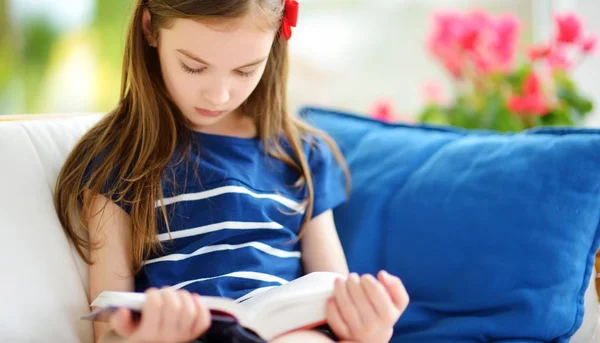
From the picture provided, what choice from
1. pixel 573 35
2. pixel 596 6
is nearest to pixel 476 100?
pixel 573 35

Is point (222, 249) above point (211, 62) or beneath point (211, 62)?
beneath

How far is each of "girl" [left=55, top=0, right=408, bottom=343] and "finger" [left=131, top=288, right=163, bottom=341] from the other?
0.25 metres

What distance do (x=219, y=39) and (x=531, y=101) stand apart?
39.3 inches

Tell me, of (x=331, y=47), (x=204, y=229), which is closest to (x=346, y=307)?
(x=204, y=229)

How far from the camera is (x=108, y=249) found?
1190 millimetres

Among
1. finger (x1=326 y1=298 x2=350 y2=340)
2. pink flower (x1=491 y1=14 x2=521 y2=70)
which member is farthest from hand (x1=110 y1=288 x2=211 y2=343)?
pink flower (x1=491 y1=14 x2=521 y2=70)

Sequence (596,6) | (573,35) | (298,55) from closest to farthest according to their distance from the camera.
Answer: (573,35) < (596,6) < (298,55)

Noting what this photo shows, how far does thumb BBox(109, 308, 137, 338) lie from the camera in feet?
3.02

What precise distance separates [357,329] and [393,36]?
187 cm

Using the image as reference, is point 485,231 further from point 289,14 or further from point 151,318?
point 151,318

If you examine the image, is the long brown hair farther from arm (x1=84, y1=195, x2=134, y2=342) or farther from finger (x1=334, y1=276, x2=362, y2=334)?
finger (x1=334, y1=276, x2=362, y2=334)

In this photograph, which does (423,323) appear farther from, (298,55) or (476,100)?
(298,55)

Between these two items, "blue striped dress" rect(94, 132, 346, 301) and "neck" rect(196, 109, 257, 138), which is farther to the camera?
"neck" rect(196, 109, 257, 138)

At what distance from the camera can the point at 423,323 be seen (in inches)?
50.4
